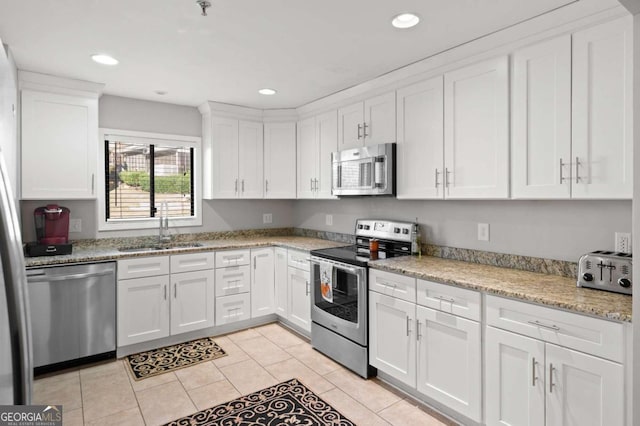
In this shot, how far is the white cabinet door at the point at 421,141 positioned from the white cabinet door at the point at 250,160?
73.0 inches

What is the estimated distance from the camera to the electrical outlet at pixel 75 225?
3578mm

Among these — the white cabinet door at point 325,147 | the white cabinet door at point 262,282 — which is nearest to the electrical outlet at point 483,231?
the white cabinet door at point 325,147

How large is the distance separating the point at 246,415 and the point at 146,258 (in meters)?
1.71

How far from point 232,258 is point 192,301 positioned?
1.83 feet

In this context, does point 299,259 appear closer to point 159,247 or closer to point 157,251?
point 157,251

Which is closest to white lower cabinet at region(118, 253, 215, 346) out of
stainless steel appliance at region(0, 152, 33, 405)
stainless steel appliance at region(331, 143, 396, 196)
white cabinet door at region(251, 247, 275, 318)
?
white cabinet door at region(251, 247, 275, 318)

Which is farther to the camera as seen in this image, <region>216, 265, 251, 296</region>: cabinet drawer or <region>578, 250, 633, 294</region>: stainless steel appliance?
<region>216, 265, 251, 296</region>: cabinet drawer

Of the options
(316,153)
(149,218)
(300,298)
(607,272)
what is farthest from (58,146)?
(607,272)

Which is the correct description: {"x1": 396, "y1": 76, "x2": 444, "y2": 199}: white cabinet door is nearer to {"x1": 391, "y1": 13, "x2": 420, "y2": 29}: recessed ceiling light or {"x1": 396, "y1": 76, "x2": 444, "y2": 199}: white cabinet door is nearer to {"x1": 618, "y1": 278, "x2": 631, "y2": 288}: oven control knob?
{"x1": 391, "y1": 13, "x2": 420, "y2": 29}: recessed ceiling light

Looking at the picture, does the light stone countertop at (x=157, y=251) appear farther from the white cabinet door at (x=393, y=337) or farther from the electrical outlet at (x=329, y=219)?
the white cabinet door at (x=393, y=337)

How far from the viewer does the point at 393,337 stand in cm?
269

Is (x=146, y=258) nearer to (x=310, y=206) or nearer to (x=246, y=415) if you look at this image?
(x=246, y=415)

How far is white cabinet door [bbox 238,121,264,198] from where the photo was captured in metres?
4.29

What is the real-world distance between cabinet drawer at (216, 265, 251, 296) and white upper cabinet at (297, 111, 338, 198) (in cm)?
107
